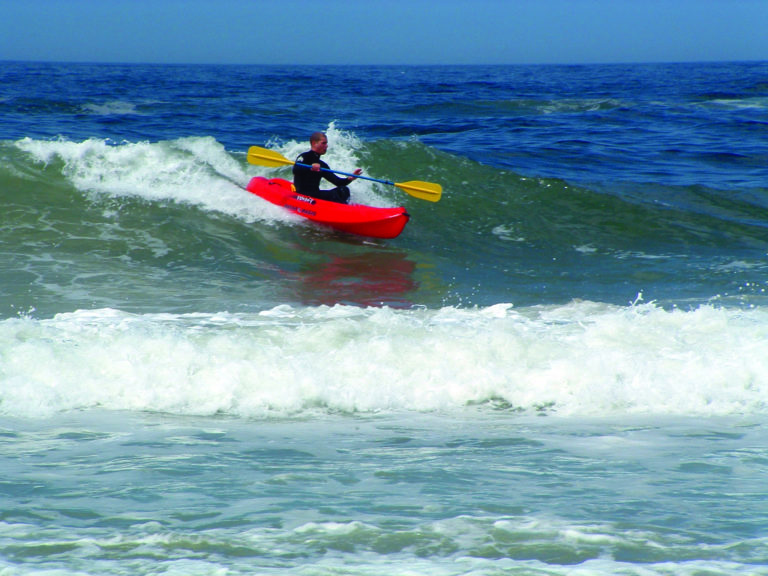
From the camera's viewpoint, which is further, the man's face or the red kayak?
the man's face

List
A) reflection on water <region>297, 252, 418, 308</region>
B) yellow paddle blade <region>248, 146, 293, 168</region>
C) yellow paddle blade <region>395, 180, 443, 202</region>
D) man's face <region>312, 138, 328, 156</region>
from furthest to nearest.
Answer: yellow paddle blade <region>248, 146, 293, 168</region>
yellow paddle blade <region>395, 180, 443, 202</region>
man's face <region>312, 138, 328, 156</region>
reflection on water <region>297, 252, 418, 308</region>

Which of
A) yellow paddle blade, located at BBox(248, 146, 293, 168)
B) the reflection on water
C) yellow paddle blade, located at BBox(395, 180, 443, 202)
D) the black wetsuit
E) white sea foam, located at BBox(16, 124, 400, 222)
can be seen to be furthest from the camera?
white sea foam, located at BBox(16, 124, 400, 222)

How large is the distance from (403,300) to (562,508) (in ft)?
14.7

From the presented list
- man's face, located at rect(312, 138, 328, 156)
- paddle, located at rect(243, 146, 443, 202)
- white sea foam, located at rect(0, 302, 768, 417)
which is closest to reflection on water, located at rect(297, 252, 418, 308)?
paddle, located at rect(243, 146, 443, 202)

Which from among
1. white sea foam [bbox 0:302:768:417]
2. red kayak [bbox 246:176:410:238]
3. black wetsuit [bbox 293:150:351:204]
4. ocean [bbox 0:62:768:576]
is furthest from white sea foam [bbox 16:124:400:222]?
white sea foam [bbox 0:302:768:417]

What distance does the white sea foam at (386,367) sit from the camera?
4520 mm

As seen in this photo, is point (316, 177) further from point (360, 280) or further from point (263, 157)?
point (360, 280)

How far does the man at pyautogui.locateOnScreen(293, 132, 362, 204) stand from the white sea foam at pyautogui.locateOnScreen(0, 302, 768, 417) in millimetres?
4303

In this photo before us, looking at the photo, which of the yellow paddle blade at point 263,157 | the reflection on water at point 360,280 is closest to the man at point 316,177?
the yellow paddle blade at point 263,157

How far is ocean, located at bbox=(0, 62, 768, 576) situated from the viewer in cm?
257

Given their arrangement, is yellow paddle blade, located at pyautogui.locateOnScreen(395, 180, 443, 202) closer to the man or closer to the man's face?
the man

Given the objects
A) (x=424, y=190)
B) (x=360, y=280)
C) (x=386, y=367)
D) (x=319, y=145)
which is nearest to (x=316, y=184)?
(x=319, y=145)

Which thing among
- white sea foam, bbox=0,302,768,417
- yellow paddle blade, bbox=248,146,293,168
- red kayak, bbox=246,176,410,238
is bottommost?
white sea foam, bbox=0,302,768,417

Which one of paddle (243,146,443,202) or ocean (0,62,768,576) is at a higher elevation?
paddle (243,146,443,202)
